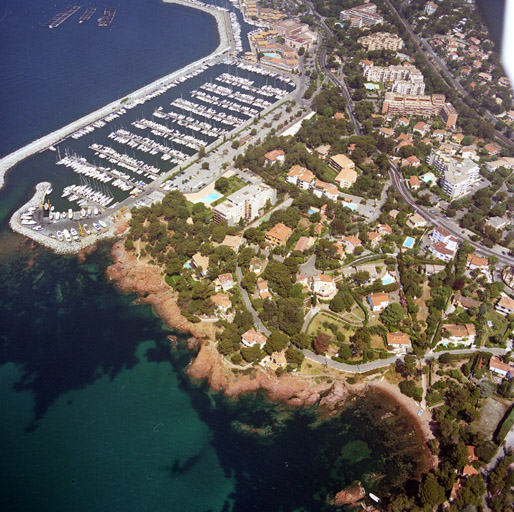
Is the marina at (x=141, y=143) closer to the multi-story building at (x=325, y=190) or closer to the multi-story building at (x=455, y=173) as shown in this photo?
the multi-story building at (x=325, y=190)

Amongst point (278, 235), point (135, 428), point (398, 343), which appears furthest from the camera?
point (278, 235)

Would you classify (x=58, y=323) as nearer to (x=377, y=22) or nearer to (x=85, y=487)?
(x=85, y=487)

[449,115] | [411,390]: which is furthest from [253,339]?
[449,115]

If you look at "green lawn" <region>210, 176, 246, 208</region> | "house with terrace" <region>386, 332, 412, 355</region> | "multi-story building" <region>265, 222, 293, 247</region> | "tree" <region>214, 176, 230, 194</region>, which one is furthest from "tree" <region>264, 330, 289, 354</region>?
"tree" <region>214, 176, 230, 194</region>

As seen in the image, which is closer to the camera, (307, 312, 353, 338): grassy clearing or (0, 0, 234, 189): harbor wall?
(307, 312, 353, 338): grassy clearing

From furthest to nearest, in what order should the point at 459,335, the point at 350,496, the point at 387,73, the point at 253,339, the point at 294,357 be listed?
the point at 387,73, the point at 459,335, the point at 253,339, the point at 294,357, the point at 350,496

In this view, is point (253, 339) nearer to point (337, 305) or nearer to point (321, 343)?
point (321, 343)

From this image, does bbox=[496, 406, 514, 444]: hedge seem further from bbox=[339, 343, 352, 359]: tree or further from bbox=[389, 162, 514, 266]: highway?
bbox=[389, 162, 514, 266]: highway
